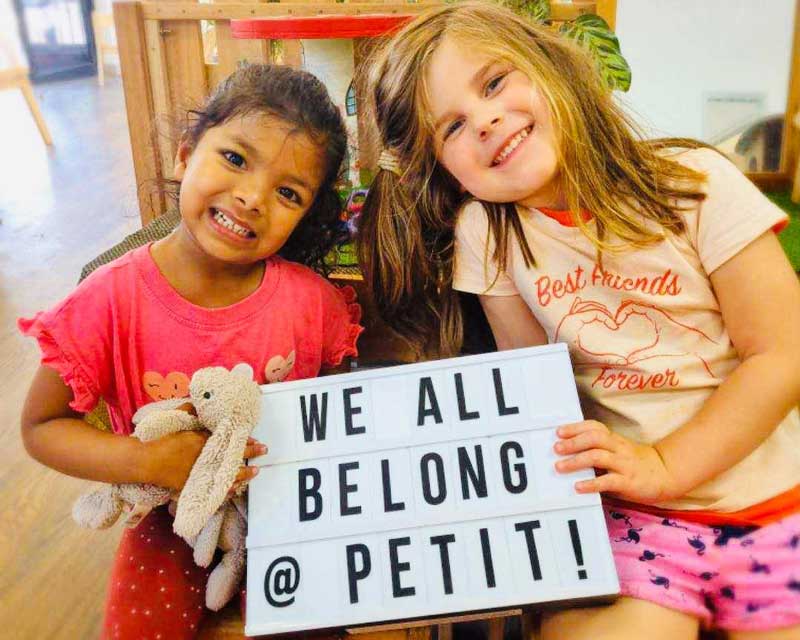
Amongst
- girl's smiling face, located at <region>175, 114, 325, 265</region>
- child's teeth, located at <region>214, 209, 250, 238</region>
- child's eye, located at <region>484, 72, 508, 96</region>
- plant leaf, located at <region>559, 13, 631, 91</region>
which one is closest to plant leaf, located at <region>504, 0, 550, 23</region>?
plant leaf, located at <region>559, 13, 631, 91</region>

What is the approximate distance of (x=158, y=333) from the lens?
1050 millimetres

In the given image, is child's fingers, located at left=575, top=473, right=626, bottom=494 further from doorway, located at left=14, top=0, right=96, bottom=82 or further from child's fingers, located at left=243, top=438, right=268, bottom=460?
doorway, located at left=14, top=0, right=96, bottom=82

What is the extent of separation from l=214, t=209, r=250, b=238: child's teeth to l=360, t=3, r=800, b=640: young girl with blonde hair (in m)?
0.25

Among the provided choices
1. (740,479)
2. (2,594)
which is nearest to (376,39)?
Answer: (740,479)

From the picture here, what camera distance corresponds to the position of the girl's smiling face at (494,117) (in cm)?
101

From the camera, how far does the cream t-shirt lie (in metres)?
0.99

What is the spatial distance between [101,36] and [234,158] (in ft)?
21.6

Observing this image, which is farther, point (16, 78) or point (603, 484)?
point (16, 78)

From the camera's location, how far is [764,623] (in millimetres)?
895

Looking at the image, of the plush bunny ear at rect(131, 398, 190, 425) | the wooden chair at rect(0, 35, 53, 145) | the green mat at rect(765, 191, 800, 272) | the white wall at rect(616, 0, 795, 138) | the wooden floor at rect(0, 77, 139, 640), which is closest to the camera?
the plush bunny ear at rect(131, 398, 190, 425)

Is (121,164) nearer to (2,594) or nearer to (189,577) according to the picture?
(2,594)

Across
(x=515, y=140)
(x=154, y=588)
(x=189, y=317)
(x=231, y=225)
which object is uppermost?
(x=515, y=140)

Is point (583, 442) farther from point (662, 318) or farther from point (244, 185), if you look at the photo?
point (244, 185)

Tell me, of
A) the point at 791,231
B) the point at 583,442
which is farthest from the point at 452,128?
the point at 791,231
